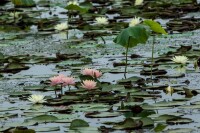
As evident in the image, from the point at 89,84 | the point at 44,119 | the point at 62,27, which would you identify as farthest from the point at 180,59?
the point at 62,27

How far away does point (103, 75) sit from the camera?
18.0 feet

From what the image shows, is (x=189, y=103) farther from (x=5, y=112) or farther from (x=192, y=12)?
(x=192, y=12)

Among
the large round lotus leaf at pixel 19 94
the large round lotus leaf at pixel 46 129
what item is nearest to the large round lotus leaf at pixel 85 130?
the large round lotus leaf at pixel 46 129

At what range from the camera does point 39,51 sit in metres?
6.82

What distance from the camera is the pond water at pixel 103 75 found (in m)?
4.15

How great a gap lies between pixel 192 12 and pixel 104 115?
4773mm

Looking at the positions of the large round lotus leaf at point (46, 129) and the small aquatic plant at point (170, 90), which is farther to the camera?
the small aquatic plant at point (170, 90)

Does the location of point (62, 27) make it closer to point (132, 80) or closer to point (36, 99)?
point (132, 80)

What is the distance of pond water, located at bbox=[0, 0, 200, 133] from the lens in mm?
4148

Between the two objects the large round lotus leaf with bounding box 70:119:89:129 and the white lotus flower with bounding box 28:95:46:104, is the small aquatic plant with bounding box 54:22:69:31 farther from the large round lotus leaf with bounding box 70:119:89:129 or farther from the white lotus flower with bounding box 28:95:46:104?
the large round lotus leaf with bounding box 70:119:89:129

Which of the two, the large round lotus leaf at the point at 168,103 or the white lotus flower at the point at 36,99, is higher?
the white lotus flower at the point at 36,99

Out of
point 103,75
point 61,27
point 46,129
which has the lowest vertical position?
point 46,129

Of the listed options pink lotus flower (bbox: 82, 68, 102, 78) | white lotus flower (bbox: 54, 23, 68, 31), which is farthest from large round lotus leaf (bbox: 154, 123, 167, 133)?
white lotus flower (bbox: 54, 23, 68, 31)

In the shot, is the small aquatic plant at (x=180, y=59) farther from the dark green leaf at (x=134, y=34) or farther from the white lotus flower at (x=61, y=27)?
the white lotus flower at (x=61, y=27)
